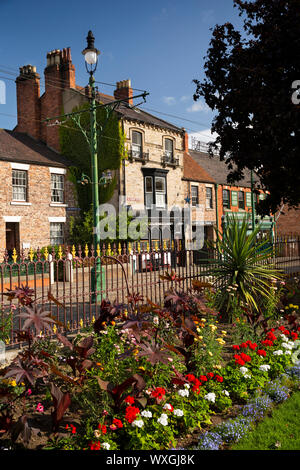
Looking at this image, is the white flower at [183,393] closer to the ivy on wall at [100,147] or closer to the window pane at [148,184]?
the ivy on wall at [100,147]

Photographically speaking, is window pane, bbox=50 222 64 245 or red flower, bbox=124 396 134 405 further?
window pane, bbox=50 222 64 245

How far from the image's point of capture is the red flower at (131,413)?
355 centimetres

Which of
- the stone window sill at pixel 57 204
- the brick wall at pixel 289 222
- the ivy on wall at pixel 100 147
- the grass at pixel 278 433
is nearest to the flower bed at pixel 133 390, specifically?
the grass at pixel 278 433

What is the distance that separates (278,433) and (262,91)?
8.87m

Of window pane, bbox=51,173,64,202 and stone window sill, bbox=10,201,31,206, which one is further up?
window pane, bbox=51,173,64,202

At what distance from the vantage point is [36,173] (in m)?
22.3

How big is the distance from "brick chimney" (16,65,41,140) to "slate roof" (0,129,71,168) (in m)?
0.96

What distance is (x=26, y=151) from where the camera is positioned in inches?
902

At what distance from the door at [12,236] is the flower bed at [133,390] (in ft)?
55.5

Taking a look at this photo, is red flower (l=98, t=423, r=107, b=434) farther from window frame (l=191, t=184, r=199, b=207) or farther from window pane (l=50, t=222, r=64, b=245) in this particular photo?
window frame (l=191, t=184, r=199, b=207)

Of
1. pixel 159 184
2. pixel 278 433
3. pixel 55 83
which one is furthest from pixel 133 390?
pixel 55 83

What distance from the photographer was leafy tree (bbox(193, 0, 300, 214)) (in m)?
9.99

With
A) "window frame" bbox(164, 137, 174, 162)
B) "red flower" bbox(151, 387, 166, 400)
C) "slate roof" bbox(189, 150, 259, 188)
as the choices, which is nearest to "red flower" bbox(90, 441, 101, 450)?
"red flower" bbox(151, 387, 166, 400)

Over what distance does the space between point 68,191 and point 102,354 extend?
65.9ft
